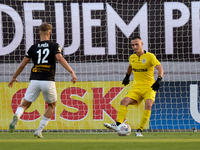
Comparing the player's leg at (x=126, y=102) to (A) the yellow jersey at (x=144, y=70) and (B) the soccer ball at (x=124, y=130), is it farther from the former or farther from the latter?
(B) the soccer ball at (x=124, y=130)

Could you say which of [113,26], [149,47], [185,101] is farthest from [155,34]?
[185,101]

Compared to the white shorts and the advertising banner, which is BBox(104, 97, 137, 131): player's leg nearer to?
the white shorts

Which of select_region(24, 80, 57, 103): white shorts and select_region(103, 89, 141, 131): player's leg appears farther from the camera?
select_region(103, 89, 141, 131): player's leg

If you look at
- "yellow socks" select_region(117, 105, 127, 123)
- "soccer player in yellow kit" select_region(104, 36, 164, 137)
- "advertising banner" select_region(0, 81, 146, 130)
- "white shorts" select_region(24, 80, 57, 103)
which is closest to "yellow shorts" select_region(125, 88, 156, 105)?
"soccer player in yellow kit" select_region(104, 36, 164, 137)

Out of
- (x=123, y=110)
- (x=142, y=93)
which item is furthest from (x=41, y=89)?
(x=142, y=93)

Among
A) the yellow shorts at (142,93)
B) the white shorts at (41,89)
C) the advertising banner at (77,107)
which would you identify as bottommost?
the advertising banner at (77,107)

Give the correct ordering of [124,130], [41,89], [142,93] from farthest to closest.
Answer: [142,93], [124,130], [41,89]

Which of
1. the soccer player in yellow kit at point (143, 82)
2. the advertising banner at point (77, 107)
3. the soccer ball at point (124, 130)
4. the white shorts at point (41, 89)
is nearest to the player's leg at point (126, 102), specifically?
the soccer player in yellow kit at point (143, 82)

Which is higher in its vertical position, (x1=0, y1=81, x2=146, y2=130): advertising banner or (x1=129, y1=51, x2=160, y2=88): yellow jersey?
(x1=129, y1=51, x2=160, y2=88): yellow jersey

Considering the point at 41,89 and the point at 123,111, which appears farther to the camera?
the point at 123,111

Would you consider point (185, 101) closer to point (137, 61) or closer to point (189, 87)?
point (189, 87)

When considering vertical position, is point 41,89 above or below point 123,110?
above

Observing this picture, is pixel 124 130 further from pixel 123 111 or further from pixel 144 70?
pixel 144 70

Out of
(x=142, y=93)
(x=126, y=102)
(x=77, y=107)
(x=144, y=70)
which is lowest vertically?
(x=77, y=107)
